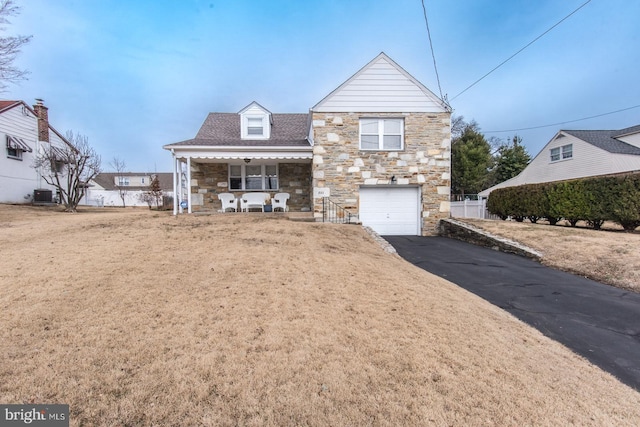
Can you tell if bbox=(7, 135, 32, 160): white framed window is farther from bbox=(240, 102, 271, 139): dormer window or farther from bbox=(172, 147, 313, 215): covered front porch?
bbox=(240, 102, 271, 139): dormer window

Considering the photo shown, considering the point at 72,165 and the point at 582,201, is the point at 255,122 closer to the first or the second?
the point at 72,165

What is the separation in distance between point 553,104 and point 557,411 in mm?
34975

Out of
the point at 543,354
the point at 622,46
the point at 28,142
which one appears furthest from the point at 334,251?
the point at 28,142

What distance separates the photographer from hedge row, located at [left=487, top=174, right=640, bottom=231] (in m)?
9.59

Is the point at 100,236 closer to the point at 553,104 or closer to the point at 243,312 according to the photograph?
the point at 243,312

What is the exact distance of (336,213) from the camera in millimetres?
11711

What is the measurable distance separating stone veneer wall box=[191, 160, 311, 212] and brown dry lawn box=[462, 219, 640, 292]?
316 inches

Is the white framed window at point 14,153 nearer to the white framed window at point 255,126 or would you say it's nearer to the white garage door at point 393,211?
the white framed window at point 255,126

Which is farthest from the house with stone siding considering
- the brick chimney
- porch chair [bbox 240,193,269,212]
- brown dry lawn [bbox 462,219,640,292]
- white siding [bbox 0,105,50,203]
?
the brick chimney

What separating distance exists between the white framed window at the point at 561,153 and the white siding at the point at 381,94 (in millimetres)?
15200

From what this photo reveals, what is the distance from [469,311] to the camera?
378 cm

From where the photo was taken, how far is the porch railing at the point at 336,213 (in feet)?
38.1

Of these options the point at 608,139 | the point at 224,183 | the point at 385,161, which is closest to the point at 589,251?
the point at 385,161

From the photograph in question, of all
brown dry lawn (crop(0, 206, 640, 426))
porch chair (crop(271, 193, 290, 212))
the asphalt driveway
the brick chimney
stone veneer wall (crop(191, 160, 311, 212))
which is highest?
the brick chimney
